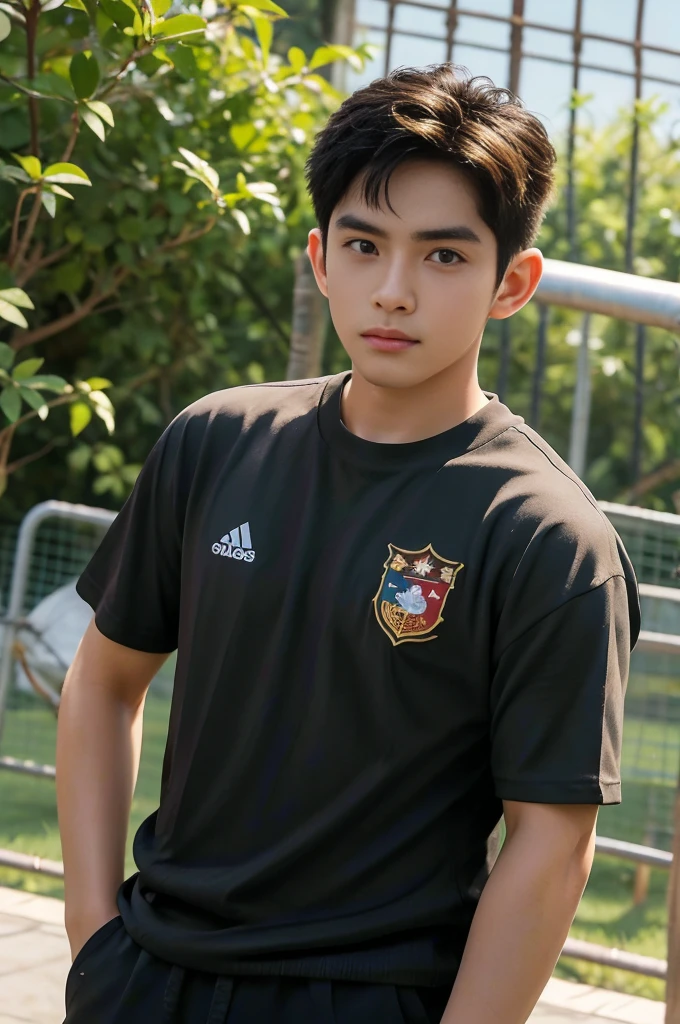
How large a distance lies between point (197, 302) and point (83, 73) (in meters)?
2.93

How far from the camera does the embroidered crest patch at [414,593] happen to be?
1.29 metres

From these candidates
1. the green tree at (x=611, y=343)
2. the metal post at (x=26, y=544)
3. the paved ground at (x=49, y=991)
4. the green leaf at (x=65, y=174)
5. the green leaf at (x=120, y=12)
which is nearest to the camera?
the green leaf at (x=120, y=12)

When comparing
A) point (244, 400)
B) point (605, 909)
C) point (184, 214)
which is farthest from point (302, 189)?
point (244, 400)

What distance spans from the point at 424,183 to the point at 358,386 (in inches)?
9.6

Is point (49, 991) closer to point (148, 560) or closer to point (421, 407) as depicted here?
point (148, 560)

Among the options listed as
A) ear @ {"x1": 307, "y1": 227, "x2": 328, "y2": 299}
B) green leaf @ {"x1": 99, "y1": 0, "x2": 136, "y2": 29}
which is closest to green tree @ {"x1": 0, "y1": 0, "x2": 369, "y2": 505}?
green leaf @ {"x1": 99, "y1": 0, "x2": 136, "y2": 29}

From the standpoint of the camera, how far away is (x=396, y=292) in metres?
1.31

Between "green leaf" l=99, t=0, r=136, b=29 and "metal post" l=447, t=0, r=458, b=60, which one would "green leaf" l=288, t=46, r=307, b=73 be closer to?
"green leaf" l=99, t=0, r=136, b=29

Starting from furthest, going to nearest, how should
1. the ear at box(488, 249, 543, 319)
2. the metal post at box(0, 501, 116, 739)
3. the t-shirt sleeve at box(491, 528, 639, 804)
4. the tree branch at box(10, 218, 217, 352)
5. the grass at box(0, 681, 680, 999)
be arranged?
1. the grass at box(0, 681, 680, 999)
2. the tree branch at box(10, 218, 217, 352)
3. the metal post at box(0, 501, 116, 739)
4. the ear at box(488, 249, 543, 319)
5. the t-shirt sleeve at box(491, 528, 639, 804)

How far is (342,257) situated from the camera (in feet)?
4.51

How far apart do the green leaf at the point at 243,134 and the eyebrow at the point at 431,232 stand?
226 cm

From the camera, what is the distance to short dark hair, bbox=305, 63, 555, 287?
134cm

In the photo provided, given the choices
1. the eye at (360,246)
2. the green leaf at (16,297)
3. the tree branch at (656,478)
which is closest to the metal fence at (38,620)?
the green leaf at (16,297)

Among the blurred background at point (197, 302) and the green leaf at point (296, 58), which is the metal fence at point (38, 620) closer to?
the blurred background at point (197, 302)
